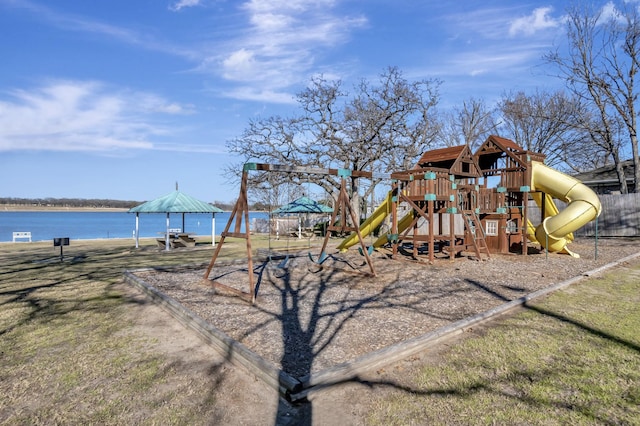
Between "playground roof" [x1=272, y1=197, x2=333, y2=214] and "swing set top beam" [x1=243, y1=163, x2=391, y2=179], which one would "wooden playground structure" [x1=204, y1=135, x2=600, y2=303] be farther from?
"playground roof" [x1=272, y1=197, x2=333, y2=214]

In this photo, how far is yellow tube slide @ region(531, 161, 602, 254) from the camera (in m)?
12.9

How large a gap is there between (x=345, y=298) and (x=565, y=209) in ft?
32.3

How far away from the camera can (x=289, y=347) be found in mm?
5102

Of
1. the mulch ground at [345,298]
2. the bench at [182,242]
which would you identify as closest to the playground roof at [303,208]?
the bench at [182,242]

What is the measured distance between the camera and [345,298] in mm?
7934

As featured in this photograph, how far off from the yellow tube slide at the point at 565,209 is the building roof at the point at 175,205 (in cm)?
1593

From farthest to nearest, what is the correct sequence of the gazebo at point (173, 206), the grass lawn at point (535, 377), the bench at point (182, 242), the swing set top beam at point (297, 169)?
the bench at point (182, 242) → the gazebo at point (173, 206) → the swing set top beam at point (297, 169) → the grass lawn at point (535, 377)

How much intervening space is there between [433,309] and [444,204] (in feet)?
24.4

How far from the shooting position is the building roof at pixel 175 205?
66.2 feet

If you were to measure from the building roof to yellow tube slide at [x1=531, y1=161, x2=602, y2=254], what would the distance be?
15933 mm

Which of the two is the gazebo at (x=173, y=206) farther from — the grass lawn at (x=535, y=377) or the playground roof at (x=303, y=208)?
the grass lawn at (x=535, y=377)

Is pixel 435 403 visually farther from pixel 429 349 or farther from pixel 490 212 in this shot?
pixel 490 212

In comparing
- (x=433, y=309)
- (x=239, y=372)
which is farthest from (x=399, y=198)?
(x=239, y=372)

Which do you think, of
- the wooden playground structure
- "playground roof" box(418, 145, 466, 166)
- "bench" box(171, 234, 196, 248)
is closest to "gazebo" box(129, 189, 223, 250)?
"bench" box(171, 234, 196, 248)
